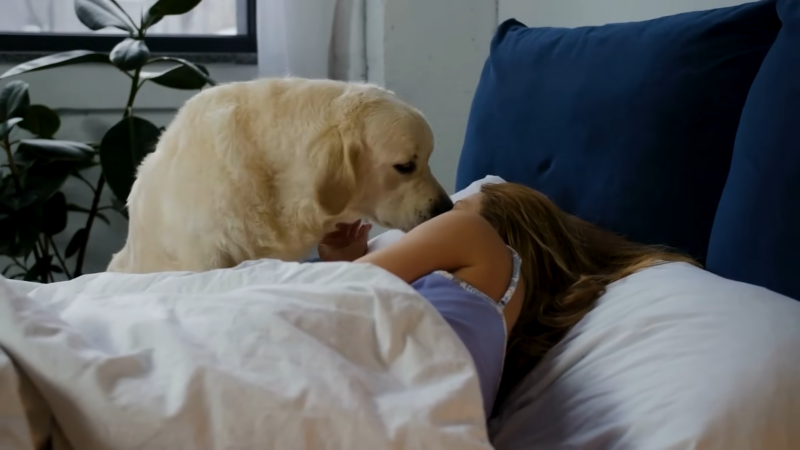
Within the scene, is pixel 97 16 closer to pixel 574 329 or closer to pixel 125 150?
pixel 125 150

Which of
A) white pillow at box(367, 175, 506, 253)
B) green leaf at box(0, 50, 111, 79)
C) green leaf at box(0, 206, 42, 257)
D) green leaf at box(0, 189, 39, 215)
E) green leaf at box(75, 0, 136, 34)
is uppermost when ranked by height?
green leaf at box(75, 0, 136, 34)

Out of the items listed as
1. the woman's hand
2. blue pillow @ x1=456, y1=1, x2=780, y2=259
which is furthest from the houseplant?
blue pillow @ x1=456, y1=1, x2=780, y2=259

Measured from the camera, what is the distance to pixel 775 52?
44.9 inches

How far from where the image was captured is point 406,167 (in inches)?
60.6

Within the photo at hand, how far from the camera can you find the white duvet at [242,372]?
632mm

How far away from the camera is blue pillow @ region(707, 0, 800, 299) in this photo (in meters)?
1.05

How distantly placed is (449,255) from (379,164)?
1.59 ft

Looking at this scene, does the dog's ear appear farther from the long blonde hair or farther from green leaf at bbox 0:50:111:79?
green leaf at bbox 0:50:111:79

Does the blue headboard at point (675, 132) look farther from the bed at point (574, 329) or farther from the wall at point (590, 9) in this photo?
the wall at point (590, 9)

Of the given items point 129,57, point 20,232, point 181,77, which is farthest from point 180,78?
point 20,232

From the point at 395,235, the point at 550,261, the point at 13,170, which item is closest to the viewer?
the point at 550,261

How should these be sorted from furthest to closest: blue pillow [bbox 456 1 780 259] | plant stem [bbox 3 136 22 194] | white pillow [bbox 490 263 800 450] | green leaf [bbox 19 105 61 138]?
green leaf [bbox 19 105 61 138] < plant stem [bbox 3 136 22 194] < blue pillow [bbox 456 1 780 259] < white pillow [bbox 490 263 800 450]

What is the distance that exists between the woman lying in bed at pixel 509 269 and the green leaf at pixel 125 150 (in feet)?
3.62

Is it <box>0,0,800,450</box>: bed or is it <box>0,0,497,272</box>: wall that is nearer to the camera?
<box>0,0,800,450</box>: bed
